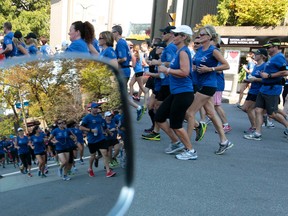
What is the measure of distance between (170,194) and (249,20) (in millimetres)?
17648

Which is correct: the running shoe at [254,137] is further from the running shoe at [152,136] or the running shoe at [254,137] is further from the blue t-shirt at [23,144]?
the blue t-shirt at [23,144]

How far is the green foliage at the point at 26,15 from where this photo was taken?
2812cm

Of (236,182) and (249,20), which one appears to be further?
(249,20)

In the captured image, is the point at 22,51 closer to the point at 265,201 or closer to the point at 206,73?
the point at 206,73

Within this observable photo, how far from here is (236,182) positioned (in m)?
4.30

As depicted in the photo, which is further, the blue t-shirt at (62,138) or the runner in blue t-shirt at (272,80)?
the runner in blue t-shirt at (272,80)

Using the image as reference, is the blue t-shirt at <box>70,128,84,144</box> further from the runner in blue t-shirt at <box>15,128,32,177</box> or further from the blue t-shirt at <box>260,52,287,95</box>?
the blue t-shirt at <box>260,52,287,95</box>

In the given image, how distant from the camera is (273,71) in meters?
6.22

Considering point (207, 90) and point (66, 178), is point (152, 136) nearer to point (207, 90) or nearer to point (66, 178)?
point (207, 90)

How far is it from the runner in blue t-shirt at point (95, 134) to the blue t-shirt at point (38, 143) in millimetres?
142

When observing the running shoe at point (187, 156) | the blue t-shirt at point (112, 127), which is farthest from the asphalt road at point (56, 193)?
the running shoe at point (187, 156)

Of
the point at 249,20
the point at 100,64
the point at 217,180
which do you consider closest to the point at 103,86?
the point at 100,64

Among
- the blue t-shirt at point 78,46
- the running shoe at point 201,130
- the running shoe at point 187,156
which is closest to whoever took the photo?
the blue t-shirt at point 78,46

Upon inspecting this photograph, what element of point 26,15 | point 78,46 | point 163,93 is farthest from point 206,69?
point 26,15
